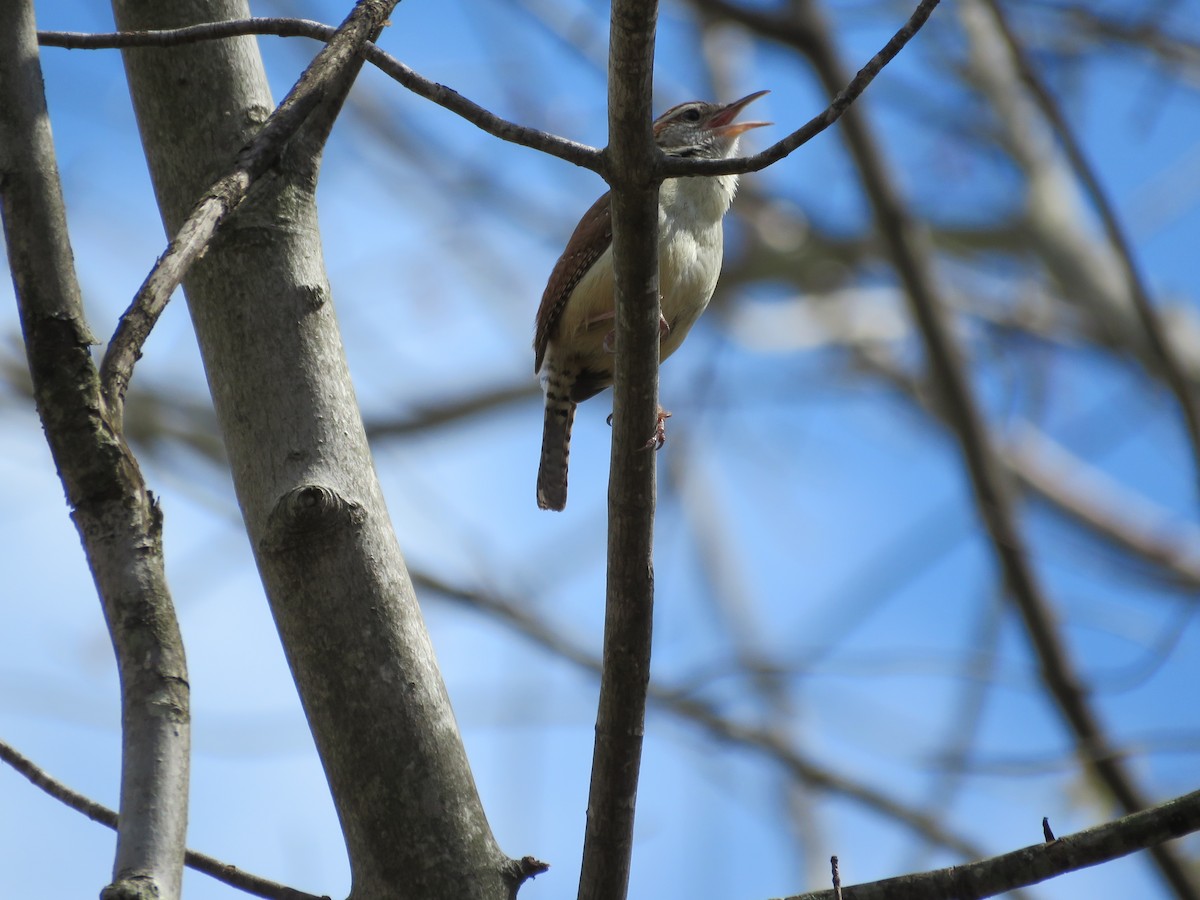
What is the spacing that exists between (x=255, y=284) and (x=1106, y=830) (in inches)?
69.5

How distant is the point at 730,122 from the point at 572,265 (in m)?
1.37

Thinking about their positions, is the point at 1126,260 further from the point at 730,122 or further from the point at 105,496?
the point at 105,496

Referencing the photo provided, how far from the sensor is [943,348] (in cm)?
688

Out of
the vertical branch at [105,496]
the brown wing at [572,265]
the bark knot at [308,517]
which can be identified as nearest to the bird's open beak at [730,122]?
the brown wing at [572,265]

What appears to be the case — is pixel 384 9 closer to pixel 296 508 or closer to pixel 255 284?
pixel 255 284

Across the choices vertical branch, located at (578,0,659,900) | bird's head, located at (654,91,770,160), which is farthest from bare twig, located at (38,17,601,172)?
bird's head, located at (654,91,770,160)

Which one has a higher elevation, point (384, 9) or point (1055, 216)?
point (1055, 216)

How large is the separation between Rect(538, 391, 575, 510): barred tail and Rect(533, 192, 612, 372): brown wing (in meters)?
0.25

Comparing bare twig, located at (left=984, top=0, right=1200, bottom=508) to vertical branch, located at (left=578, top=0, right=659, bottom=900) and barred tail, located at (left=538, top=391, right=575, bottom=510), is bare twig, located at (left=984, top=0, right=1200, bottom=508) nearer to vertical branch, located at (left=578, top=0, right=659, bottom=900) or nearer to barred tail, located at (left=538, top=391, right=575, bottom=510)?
barred tail, located at (left=538, top=391, right=575, bottom=510)

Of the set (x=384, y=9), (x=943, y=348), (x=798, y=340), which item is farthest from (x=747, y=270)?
(x=384, y=9)

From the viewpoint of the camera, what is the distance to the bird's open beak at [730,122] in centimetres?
519

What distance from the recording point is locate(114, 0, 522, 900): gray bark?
2.17 metres

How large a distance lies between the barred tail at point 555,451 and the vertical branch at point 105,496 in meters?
3.05

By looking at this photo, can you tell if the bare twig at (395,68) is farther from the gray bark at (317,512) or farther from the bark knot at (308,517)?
the bark knot at (308,517)
